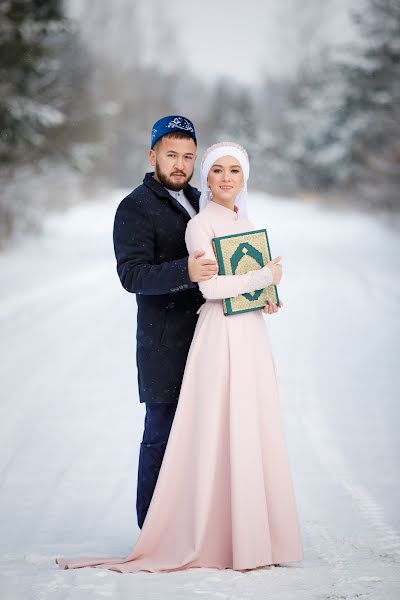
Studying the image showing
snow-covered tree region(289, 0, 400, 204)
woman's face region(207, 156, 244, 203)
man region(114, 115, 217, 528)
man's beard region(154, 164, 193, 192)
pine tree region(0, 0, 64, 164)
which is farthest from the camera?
snow-covered tree region(289, 0, 400, 204)

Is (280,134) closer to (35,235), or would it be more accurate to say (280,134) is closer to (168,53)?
(168,53)

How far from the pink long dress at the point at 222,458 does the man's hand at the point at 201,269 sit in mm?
35

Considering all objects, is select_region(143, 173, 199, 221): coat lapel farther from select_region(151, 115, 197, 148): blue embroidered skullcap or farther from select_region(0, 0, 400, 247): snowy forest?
select_region(0, 0, 400, 247): snowy forest

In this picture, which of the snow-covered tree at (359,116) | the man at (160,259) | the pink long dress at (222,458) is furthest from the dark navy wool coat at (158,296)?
the snow-covered tree at (359,116)

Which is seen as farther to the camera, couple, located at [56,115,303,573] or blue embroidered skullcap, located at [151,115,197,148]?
blue embroidered skullcap, located at [151,115,197,148]

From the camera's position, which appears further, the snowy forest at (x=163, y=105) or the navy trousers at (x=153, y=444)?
the snowy forest at (x=163, y=105)

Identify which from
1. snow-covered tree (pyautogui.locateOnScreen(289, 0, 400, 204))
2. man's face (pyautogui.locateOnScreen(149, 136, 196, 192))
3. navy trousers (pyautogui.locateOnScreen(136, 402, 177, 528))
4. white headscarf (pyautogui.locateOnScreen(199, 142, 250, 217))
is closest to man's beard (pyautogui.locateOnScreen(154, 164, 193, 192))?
man's face (pyautogui.locateOnScreen(149, 136, 196, 192))

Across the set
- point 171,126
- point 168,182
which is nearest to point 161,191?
point 168,182

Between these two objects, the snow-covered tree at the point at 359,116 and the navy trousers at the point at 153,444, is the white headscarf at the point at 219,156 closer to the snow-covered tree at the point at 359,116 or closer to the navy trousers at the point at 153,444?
the navy trousers at the point at 153,444

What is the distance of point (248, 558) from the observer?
338 centimetres

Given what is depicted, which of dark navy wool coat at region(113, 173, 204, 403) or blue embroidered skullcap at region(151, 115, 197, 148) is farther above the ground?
blue embroidered skullcap at region(151, 115, 197, 148)

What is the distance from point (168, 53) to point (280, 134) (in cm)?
1294

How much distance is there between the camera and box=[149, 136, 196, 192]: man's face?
3.67m

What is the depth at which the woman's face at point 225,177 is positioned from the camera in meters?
3.49
